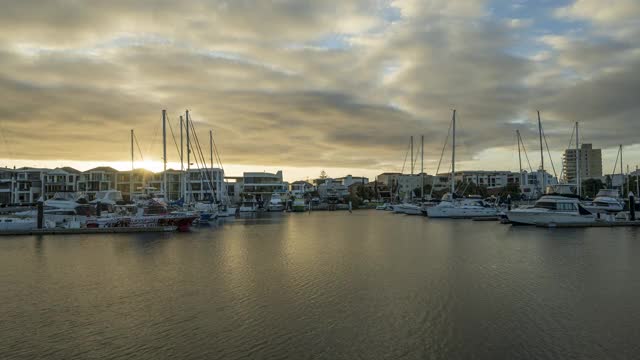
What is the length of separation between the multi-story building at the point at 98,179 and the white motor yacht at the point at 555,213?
325 feet

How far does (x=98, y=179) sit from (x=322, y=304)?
116m

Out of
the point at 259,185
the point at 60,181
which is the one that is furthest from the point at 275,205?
the point at 60,181

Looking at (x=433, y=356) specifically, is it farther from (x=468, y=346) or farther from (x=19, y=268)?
(x=19, y=268)

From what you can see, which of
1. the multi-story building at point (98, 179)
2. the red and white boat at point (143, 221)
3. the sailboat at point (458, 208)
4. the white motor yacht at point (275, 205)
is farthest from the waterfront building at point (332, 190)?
the red and white boat at point (143, 221)

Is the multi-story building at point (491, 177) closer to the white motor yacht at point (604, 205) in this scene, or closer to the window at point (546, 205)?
the white motor yacht at point (604, 205)

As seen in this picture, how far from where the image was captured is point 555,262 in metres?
28.6

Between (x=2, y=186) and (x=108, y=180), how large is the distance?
79.5 feet

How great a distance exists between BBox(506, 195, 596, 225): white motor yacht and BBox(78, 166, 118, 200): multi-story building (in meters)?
99.0

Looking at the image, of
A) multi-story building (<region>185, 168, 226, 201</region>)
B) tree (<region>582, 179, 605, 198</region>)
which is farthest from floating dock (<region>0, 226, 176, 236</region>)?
tree (<region>582, 179, 605, 198</region>)

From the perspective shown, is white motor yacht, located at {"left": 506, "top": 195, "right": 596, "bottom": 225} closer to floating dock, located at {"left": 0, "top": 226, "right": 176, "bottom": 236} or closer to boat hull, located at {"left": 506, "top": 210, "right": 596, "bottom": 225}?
boat hull, located at {"left": 506, "top": 210, "right": 596, "bottom": 225}

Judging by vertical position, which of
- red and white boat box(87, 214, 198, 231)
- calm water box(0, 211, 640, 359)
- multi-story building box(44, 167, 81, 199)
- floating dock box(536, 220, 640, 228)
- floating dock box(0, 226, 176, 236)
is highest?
multi-story building box(44, 167, 81, 199)

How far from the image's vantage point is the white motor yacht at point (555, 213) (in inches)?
2069

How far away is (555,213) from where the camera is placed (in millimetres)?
52531

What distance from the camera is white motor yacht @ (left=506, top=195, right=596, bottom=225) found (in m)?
52.6
